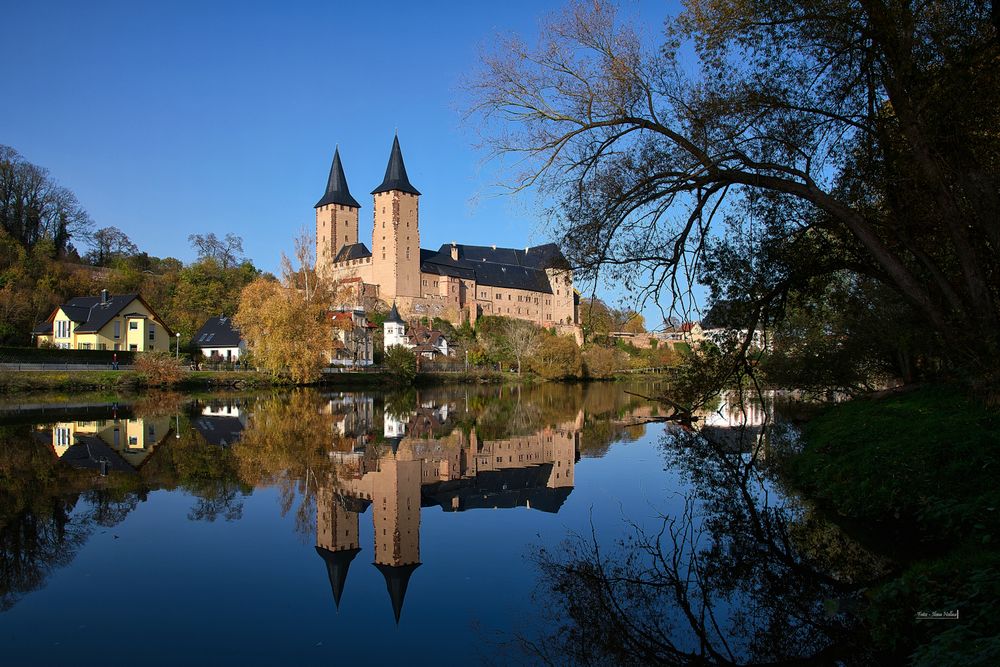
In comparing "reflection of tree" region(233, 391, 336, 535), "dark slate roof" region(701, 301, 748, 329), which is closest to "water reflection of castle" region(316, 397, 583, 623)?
"reflection of tree" region(233, 391, 336, 535)

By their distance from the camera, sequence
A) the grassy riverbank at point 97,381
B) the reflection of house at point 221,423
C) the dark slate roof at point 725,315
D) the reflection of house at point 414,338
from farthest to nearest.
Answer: the reflection of house at point 414,338
the grassy riverbank at point 97,381
the reflection of house at point 221,423
the dark slate roof at point 725,315

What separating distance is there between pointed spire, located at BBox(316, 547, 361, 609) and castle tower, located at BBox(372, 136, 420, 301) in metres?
81.3

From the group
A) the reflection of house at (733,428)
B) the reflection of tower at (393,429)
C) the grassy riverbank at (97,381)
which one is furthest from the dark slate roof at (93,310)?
the reflection of house at (733,428)

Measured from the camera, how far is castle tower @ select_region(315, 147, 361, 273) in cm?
9394

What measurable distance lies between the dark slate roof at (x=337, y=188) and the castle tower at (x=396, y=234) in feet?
18.9

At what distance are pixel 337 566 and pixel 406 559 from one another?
69cm

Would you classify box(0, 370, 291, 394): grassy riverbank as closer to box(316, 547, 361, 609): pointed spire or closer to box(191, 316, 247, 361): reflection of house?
box(191, 316, 247, 361): reflection of house

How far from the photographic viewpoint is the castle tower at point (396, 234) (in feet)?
291

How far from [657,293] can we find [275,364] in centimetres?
3202

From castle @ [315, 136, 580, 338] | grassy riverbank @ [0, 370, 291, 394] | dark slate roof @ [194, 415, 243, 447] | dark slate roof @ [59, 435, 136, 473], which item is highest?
castle @ [315, 136, 580, 338]

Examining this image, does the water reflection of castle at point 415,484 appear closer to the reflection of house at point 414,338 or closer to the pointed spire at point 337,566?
the pointed spire at point 337,566

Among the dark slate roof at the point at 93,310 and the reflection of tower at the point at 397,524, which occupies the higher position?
the dark slate roof at the point at 93,310

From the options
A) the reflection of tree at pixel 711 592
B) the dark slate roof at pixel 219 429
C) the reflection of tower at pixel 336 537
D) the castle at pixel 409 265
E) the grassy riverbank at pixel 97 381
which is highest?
the castle at pixel 409 265

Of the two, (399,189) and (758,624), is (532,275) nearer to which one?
(399,189)
